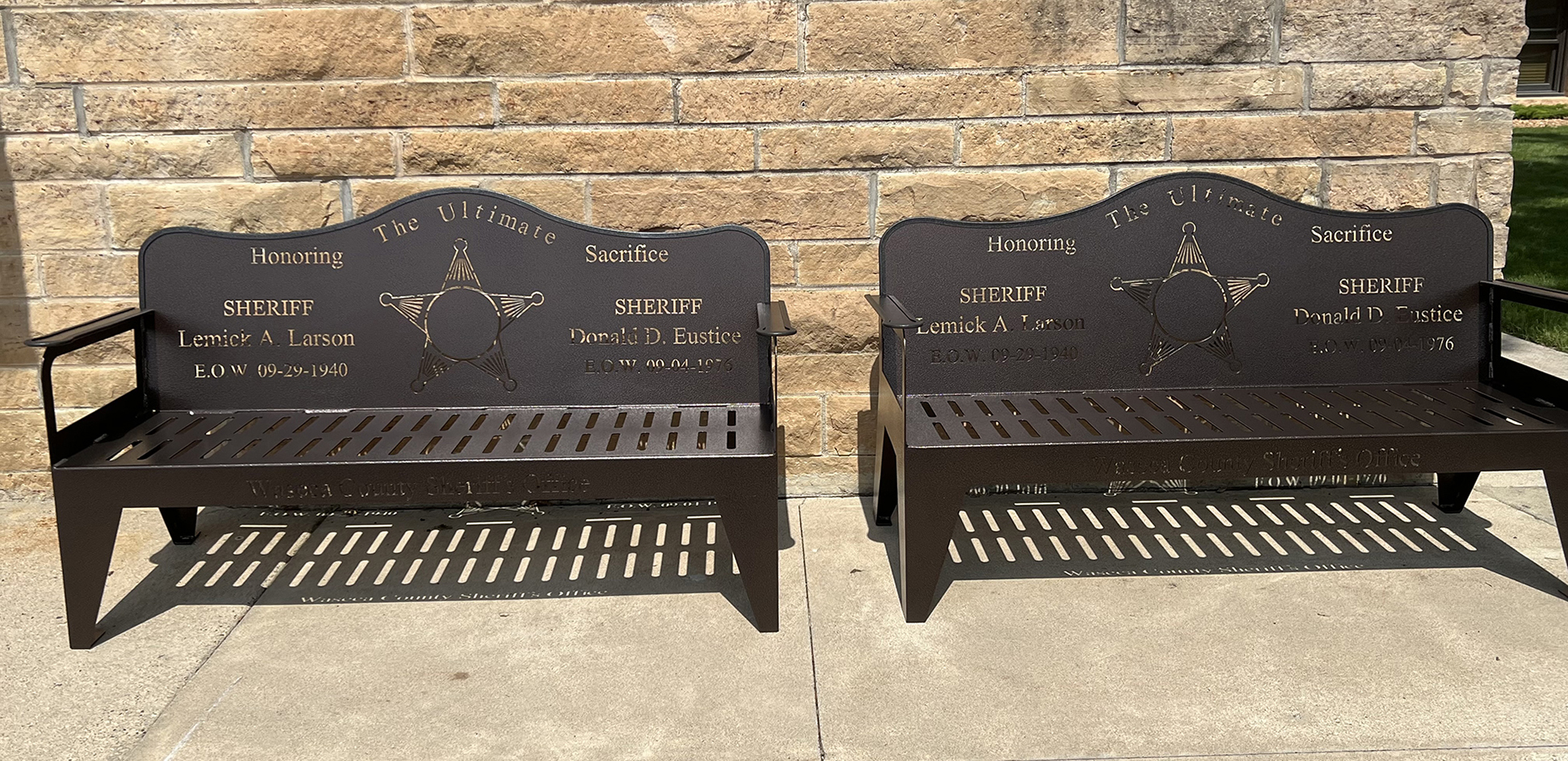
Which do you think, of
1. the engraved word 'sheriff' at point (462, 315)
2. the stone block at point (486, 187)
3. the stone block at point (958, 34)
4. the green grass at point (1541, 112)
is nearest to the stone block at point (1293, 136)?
the stone block at point (958, 34)

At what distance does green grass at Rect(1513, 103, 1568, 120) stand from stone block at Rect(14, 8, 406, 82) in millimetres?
13572

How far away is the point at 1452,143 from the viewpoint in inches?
131

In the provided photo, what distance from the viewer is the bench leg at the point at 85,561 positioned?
2547 millimetres

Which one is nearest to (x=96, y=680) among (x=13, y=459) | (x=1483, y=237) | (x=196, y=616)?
(x=196, y=616)

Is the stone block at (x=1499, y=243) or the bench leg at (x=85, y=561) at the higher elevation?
the stone block at (x=1499, y=243)

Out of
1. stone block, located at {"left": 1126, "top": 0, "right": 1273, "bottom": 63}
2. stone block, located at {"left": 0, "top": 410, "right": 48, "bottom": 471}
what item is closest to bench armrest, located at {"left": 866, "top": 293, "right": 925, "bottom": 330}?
stone block, located at {"left": 1126, "top": 0, "right": 1273, "bottom": 63}

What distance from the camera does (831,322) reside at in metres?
3.41

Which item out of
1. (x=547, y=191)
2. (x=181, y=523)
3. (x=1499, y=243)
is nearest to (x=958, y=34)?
(x=547, y=191)

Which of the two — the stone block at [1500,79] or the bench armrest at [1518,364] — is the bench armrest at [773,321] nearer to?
the bench armrest at [1518,364]

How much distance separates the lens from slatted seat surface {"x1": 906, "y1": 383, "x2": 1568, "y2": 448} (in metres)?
2.65

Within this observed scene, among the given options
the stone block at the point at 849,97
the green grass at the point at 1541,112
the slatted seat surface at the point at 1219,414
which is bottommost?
the slatted seat surface at the point at 1219,414

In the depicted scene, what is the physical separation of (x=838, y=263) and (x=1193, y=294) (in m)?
1.01

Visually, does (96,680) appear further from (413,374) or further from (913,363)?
(913,363)

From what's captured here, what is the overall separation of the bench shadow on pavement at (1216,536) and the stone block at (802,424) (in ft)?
0.86
